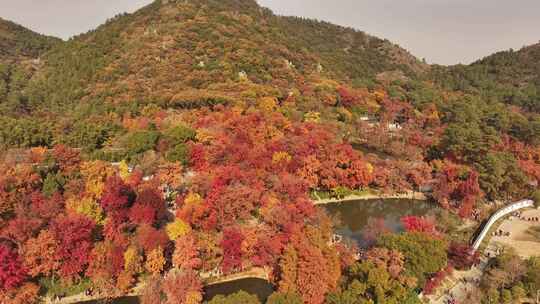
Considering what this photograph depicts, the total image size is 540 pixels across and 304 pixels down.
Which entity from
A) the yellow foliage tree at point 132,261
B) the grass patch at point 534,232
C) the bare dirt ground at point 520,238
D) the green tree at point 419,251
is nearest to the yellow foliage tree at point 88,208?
the yellow foliage tree at point 132,261

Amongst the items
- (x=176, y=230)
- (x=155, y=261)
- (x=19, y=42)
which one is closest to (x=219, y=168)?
(x=176, y=230)

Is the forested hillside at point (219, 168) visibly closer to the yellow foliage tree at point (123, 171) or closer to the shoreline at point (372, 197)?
the yellow foliage tree at point (123, 171)

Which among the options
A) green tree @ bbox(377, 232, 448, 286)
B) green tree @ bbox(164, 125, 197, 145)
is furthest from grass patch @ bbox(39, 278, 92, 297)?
green tree @ bbox(377, 232, 448, 286)

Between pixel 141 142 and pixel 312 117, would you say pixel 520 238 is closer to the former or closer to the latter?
pixel 312 117

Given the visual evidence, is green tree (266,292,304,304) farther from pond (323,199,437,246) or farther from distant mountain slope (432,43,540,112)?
distant mountain slope (432,43,540,112)

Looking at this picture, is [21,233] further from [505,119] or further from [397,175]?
[505,119]

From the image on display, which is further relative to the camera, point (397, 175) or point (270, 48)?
point (270, 48)

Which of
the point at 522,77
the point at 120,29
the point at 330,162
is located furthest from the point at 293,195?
the point at 522,77
